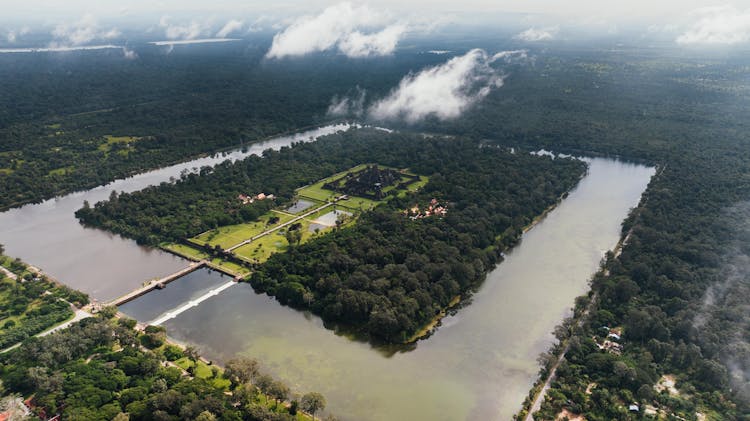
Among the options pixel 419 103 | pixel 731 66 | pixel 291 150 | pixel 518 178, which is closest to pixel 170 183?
pixel 291 150

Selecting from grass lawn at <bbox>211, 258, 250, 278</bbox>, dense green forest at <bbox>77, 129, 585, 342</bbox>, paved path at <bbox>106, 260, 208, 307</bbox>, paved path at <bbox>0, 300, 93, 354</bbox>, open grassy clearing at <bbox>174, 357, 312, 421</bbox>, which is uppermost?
dense green forest at <bbox>77, 129, 585, 342</bbox>

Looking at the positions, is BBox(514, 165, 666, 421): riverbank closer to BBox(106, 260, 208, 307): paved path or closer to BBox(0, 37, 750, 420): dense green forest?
BBox(0, 37, 750, 420): dense green forest

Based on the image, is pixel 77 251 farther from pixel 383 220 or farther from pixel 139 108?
pixel 139 108

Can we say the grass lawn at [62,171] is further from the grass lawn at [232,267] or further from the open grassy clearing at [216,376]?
the open grassy clearing at [216,376]

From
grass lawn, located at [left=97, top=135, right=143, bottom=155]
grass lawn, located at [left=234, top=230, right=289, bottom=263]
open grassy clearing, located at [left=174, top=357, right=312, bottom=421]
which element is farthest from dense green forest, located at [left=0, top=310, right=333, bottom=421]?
grass lawn, located at [left=97, top=135, right=143, bottom=155]

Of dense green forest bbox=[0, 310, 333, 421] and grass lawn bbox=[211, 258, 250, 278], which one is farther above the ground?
dense green forest bbox=[0, 310, 333, 421]

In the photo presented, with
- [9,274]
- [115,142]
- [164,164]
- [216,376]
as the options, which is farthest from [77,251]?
[115,142]

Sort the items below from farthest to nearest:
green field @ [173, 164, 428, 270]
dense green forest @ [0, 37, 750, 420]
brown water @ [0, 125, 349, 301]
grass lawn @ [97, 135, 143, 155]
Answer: grass lawn @ [97, 135, 143, 155] → green field @ [173, 164, 428, 270] → brown water @ [0, 125, 349, 301] → dense green forest @ [0, 37, 750, 420]

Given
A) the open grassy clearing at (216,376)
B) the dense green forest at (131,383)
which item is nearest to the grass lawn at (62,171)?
the dense green forest at (131,383)
